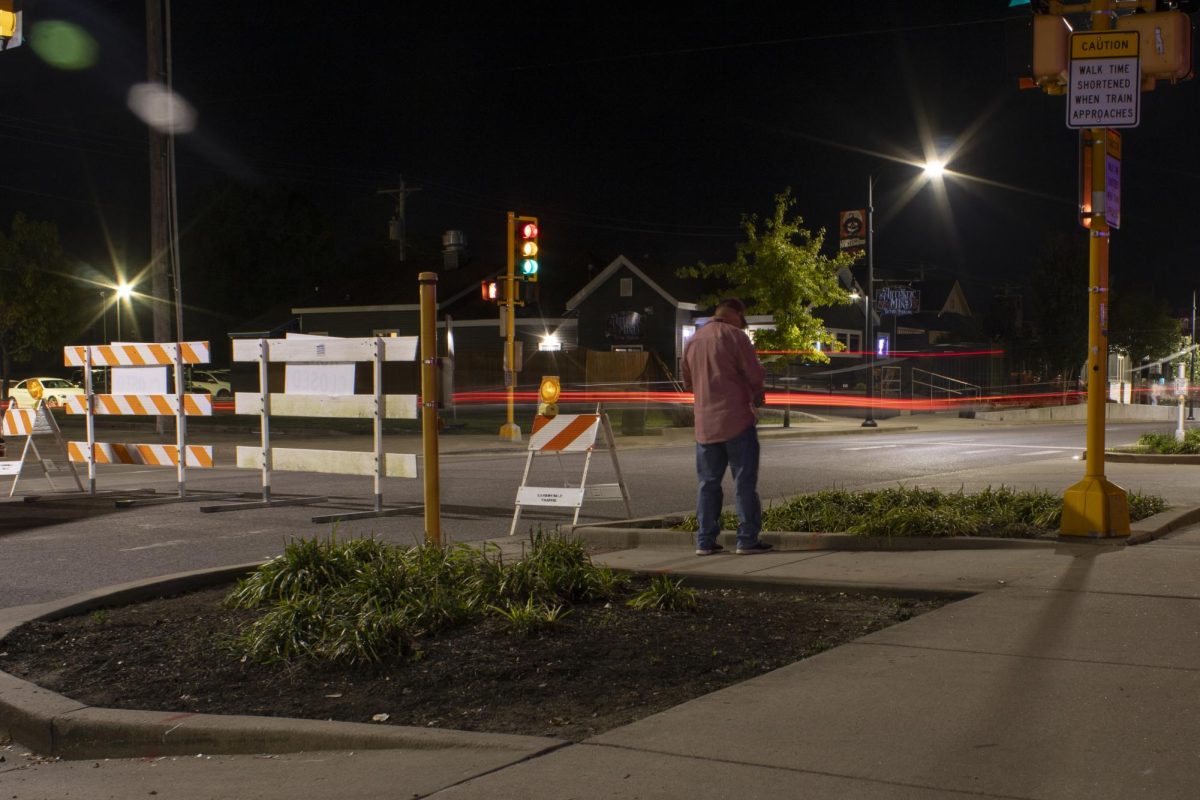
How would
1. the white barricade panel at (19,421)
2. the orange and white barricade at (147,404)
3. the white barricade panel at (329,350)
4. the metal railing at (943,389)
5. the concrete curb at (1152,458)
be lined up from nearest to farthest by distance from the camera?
the white barricade panel at (329,350), the orange and white barricade at (147,404), the white barricade panel at (19,421), the concrete curb at (1152,458), the metal railing at (943,389)

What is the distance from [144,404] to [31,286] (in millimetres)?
41369

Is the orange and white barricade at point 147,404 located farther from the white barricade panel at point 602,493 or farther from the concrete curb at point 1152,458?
the concrete curb at point 1152,458

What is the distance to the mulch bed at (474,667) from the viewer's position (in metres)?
4.76

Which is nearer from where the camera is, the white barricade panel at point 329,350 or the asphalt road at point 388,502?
the asphalt road at point 388,502

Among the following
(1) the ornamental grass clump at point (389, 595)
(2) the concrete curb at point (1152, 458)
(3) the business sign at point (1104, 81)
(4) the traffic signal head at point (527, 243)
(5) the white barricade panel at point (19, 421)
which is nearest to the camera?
(1) the ornamental grass clump at point (389, 595)

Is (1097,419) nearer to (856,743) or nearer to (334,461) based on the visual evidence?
(856,743)

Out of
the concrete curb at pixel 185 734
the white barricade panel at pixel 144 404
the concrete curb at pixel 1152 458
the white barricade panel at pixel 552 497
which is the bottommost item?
the concrete curb at pixel 185 734

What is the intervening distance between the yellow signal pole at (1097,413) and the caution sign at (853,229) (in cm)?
2603

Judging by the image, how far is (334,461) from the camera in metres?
12.0

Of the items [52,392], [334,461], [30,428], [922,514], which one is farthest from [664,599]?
[52,392]

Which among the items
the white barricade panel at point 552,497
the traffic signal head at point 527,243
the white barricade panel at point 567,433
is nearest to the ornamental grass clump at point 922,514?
the white barricade panel at point 552,497

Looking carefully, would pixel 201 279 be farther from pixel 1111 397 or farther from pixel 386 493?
pixel 386 493

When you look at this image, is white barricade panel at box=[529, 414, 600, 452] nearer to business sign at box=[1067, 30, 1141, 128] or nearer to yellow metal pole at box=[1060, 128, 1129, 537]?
yellow metal pole at box=[1060, 128, 1129, 537]

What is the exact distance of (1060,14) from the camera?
8508 mm
